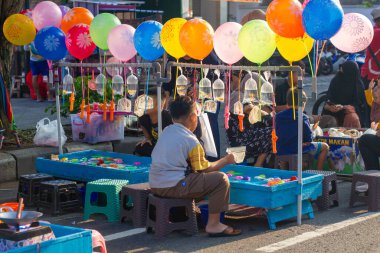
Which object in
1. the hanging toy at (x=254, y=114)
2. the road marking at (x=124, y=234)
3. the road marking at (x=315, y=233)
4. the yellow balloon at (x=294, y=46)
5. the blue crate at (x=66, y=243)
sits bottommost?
the road marking at (x=124, y=234)

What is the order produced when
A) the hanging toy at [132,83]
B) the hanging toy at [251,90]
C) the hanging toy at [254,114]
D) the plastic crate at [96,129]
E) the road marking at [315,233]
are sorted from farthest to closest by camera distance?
1. the plastic crate at [96,129]
2. the hanging toy at [132,83]
3. the hanging toy at [254,114]
4. the hanging toy at [251,90]
5. the road marking at [315,233]

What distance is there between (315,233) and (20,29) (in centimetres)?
469

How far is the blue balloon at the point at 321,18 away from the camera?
6.58 metres

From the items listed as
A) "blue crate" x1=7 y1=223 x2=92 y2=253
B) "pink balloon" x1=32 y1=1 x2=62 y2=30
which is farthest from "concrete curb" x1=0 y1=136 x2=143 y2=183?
"blue crate" x1=7 y1=223 x2=92 y2=253

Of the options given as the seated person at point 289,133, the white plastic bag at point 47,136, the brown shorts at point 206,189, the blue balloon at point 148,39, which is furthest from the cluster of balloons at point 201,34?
the white plastic bag at point 47,136

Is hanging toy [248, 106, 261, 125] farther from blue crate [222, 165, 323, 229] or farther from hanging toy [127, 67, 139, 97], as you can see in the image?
hanging toy [127, 67, 139, 97]

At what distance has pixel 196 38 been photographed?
25.2ft

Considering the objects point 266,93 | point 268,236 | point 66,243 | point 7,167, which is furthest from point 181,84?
point 66,243

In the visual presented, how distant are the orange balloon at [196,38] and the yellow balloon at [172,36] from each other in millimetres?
180

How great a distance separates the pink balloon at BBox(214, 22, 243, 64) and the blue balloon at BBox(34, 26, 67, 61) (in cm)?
214

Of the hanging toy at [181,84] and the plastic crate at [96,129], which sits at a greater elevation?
the hanging toy at [181,84]

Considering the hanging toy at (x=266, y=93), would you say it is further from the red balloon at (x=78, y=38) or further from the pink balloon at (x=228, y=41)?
the red balloon at (x=78, y=38)

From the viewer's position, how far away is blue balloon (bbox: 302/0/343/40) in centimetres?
658

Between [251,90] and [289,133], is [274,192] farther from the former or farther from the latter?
[289,133]
